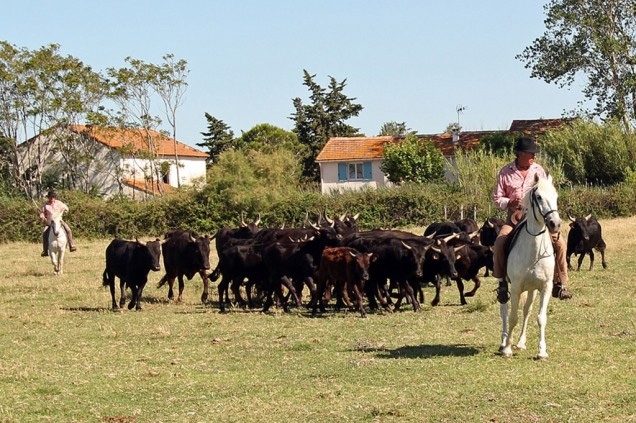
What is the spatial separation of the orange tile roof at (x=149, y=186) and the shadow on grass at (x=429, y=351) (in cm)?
5213

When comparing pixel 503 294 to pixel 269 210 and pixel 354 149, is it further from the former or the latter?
pixel 354 149

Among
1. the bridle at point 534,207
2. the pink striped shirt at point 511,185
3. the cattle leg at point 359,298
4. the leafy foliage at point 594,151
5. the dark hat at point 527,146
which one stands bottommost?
the cattle leg at point 359,298

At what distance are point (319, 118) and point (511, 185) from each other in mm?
66327

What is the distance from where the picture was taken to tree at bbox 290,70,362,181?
76.5 metres

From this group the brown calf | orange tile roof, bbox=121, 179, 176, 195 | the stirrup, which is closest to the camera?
the stirrup

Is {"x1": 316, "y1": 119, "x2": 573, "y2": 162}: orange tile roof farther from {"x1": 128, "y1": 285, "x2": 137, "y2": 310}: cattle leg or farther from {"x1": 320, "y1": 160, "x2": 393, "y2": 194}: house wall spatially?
{"x1": 128, "y1": 285, "x2": 137, "y2": 310}: cattle leg

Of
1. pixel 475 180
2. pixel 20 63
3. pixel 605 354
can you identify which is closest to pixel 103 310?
pixel 605 354

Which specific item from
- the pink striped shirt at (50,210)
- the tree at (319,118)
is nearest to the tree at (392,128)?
the tree at (319,118)

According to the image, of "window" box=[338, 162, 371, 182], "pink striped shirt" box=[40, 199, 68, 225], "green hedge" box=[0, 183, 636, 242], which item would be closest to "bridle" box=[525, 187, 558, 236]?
"pink striped shirt" box=[40, 199, 68, 225]

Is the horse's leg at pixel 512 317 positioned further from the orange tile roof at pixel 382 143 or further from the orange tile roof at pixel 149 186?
the orange tile roof at pixel 382 143

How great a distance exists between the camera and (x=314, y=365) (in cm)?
1152

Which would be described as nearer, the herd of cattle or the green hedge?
the herd of cattle

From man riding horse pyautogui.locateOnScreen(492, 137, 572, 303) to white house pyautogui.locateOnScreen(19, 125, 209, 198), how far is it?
50.5 metres

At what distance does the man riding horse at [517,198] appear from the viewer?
470 inches
